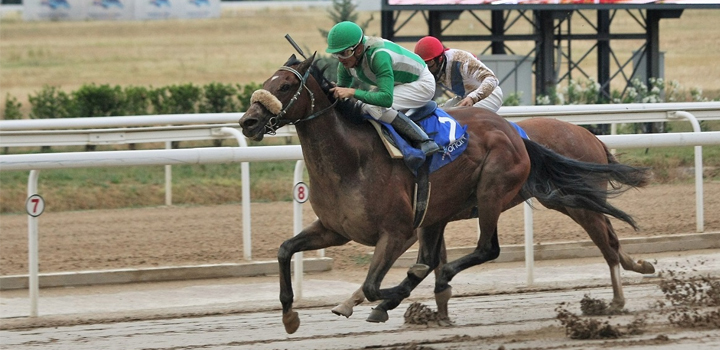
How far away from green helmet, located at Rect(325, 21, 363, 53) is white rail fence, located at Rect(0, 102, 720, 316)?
1143 millimetres

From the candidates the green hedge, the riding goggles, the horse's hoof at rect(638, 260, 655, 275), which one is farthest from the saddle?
the green hedge

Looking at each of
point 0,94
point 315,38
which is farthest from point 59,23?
point 0,94

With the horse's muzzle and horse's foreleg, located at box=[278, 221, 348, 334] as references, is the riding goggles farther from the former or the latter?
horse's foreleg, located at box=[278, 221, 348, 334]

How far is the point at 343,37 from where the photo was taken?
482 cm

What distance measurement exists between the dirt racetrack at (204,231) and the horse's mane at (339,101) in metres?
2.17

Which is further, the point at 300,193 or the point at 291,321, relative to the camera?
the point at 300,193

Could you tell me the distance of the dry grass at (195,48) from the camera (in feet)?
86.7

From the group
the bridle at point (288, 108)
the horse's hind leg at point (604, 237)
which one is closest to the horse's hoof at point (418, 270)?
the bridle at point (288, 108)

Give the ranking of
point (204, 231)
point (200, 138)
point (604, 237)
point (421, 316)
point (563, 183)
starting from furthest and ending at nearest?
point (200, 138) < point (204, 231) < point (604, 237) < point (563, 183) < point (421, 316)

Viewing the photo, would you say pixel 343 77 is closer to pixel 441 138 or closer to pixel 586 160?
pixel 441 138

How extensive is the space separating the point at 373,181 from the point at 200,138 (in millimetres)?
4461

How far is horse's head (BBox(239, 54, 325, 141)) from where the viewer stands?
14.8 ft

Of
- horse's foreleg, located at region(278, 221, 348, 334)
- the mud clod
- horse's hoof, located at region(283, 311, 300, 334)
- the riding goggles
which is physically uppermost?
the riding goggles

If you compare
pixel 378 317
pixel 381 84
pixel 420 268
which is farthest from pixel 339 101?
pixel 378 317
